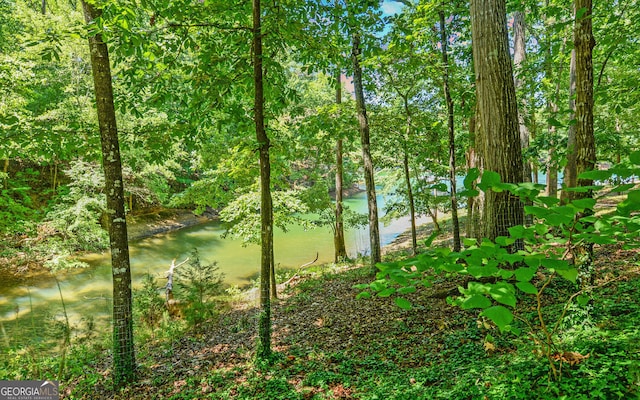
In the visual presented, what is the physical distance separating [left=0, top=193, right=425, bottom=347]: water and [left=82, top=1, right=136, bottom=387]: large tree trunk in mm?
1177

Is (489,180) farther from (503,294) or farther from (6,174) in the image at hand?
(6,174)

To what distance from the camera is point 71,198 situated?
35.2 ft

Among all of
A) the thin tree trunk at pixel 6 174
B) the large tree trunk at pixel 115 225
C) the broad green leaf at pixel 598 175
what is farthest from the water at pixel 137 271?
the broad green leaf at pixel 598 175

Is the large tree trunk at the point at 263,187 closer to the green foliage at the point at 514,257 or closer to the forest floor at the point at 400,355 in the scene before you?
the forest floor at the point at 400,355

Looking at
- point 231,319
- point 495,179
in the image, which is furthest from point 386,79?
point 495,179

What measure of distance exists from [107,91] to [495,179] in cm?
437

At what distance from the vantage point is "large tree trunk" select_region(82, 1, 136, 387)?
3.90 metres

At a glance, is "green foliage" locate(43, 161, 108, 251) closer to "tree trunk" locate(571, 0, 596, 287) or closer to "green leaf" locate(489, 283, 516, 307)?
"green leaf" locate(489, 283, 516, 307)

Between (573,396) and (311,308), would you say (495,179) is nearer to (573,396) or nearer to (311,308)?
(573,396)

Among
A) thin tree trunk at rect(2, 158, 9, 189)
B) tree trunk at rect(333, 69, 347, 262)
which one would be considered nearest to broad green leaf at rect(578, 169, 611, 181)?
tree trunk at rect(333, 69, 347, 262)

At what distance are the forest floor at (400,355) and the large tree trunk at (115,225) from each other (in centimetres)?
35

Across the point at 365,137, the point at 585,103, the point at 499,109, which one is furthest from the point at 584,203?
the point at 365,137
